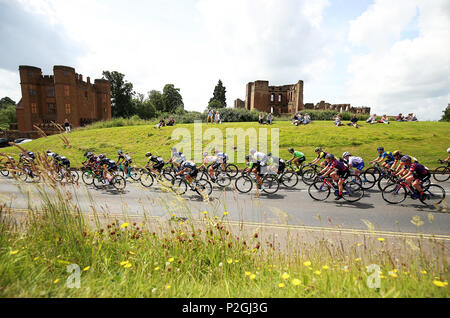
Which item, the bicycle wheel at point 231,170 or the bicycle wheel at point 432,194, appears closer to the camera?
the bicycle wheel at point 432,194

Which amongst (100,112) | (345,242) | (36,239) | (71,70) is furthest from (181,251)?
(100,112)

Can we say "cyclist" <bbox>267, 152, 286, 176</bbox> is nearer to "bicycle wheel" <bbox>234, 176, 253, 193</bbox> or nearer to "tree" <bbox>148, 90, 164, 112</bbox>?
"bicycle wheel" <bbox>234, 176, 253, 193</bbox>

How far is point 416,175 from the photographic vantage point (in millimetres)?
7402

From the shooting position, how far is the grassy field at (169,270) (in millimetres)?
2189

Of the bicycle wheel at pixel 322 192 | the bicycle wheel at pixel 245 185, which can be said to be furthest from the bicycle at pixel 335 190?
the bicycle wheel at pixel 245 185

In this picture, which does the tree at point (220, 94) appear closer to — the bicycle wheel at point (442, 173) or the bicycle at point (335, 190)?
the bicycle wheel at point (442, 173)

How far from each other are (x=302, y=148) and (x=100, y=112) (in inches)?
1862

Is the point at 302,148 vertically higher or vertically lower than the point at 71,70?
lower

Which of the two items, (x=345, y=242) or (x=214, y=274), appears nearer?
(x=214, y=274)

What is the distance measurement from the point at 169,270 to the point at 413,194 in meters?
8.72

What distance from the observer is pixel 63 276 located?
2486 mm

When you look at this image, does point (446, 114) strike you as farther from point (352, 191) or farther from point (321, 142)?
point (352, 191)

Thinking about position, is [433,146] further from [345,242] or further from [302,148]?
[345,242]
